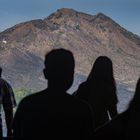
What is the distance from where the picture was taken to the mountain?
6512 centimetres

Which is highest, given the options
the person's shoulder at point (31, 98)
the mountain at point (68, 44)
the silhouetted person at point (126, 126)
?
the mountain at point (68, 44)

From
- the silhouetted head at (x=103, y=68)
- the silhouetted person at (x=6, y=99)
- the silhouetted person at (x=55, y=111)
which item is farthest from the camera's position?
the silhouetted person at (x=6, y=99)

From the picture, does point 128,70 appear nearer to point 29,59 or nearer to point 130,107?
point 29,59

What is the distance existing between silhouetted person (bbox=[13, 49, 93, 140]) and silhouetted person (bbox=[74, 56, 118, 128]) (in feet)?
5.07

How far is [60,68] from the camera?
2.10 m

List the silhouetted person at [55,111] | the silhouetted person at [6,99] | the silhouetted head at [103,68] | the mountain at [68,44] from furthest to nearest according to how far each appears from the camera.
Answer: the mountain at [68,44], the silhouetted person at [6,99], the silhouetted head at [103,68], the silhouetted person at [55,111]

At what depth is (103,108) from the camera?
373cm

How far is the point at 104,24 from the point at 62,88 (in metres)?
77.9

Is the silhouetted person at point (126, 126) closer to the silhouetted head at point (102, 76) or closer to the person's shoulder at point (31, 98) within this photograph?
the person's shoulder at point (31, 98)

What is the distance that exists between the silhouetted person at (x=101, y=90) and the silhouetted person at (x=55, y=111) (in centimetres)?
155

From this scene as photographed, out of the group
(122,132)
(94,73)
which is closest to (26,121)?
(122,132)

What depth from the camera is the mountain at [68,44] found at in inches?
2564

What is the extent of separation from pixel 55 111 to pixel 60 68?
185 mm

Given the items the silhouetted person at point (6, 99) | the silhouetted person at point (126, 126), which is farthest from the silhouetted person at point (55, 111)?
the silhouetted person at point (6, 99)
